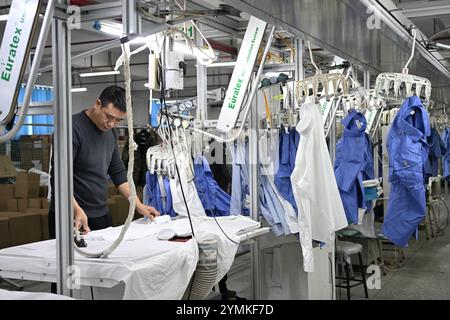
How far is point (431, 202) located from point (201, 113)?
4411 millimetres

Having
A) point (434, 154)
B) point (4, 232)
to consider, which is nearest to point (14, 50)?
point (4, 232)

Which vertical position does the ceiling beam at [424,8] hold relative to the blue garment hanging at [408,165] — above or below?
above

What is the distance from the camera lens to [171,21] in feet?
8.02

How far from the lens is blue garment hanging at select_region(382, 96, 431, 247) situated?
13.7ft

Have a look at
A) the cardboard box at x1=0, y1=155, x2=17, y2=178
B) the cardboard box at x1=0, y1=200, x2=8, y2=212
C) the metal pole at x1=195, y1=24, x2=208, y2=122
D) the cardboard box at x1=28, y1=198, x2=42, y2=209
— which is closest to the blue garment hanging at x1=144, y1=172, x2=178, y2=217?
the metal pole at x1=195, y1=24, x2=208, y2=122

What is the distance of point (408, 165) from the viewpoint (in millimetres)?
4180

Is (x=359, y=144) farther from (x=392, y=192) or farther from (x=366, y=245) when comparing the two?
(x=366, y=245)

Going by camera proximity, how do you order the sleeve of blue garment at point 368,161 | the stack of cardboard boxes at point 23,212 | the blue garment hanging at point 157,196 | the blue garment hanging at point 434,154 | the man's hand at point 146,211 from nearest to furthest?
the man's hand at point 146,211
the blue garment hanging at point 157,196
the sleeve of blue garment at point 368,161
the blue garment hanging at point 434,154
the stack of cardboard boxes at point 23,212

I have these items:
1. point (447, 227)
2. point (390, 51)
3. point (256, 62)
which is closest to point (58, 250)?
point (256, 62)

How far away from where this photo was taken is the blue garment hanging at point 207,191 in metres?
4.57

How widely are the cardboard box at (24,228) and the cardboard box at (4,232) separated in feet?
0.12

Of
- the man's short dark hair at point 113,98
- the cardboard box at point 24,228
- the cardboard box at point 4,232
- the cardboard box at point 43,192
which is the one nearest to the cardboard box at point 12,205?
the cardboard box at point 43,192

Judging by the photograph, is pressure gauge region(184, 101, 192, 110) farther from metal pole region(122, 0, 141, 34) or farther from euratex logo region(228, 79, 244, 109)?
metal pole region(122, 0, 141, 34)

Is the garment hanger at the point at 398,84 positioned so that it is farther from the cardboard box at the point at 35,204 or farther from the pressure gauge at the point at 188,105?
the cardboard box at the point at 35,204
